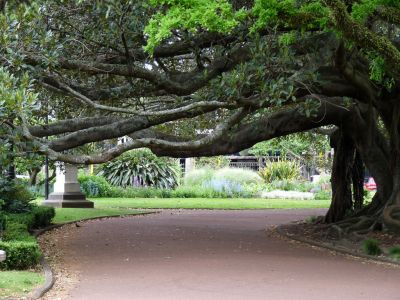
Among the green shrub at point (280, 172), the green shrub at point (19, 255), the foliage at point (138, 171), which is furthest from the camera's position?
the green shrub at point (280, 172)

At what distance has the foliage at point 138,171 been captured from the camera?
1441 inches

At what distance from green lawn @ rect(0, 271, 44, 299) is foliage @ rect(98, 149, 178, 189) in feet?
86.6

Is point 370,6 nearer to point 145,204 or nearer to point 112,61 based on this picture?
point 112,61

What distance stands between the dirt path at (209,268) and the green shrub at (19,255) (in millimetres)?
848

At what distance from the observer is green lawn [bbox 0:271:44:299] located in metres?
8.59

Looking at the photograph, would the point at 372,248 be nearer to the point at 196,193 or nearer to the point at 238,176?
the point at 196,193

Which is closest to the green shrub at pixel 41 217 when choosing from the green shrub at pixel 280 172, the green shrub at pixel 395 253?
the green shrub at pixel 395 253

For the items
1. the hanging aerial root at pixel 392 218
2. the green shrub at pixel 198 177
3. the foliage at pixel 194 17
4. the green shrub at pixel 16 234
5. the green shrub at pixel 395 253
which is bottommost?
the green shrub at pixel 395 253

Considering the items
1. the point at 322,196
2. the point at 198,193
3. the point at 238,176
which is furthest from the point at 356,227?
the point at 238,176

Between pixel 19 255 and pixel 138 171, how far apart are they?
26175mm

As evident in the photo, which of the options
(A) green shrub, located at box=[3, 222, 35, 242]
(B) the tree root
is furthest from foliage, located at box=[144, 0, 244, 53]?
(B) the tree root

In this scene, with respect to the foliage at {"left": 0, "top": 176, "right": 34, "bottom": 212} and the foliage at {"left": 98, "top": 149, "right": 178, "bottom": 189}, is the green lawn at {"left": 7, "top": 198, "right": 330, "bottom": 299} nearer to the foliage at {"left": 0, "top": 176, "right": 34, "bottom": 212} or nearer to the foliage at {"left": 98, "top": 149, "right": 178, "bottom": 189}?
the foliage at {"left": 0, "top": 176, "right": 34, "bottom": 212}

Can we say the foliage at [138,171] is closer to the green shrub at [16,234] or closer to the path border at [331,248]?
the path border at [331,248]

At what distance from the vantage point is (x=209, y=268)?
37.2 ft
